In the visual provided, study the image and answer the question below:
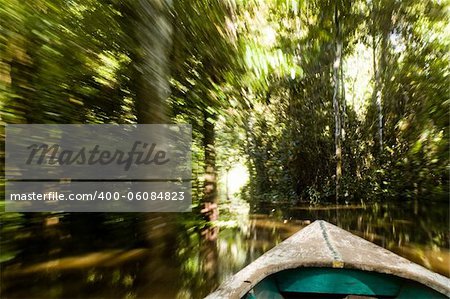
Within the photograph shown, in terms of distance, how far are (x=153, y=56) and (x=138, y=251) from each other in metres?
Answer: 3.67

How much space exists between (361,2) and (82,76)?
484 inches

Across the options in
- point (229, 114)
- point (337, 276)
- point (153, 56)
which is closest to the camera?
point (337, 276)

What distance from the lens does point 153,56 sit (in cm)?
438

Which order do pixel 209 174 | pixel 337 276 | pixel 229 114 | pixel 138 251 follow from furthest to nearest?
pixel 229 114 < pixel 209 174 < pixel 138 251 < pixel 337 276

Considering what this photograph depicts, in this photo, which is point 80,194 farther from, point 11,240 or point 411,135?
point 411,135

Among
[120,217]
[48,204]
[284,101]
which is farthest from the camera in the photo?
[284,101]

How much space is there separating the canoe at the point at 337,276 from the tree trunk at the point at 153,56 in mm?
2589

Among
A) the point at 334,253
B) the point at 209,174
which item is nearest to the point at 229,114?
the point at 209,174

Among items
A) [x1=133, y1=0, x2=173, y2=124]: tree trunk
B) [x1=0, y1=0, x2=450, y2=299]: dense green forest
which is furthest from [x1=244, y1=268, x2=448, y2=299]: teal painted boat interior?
[x1=133, y1=0, x2=173, y2=124]: tree trunk

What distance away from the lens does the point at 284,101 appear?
49.0ft

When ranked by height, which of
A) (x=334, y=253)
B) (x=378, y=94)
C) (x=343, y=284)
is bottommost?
(x=343, y=284)

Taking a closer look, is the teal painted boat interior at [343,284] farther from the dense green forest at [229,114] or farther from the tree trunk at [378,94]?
the tree trunk at [378,94]

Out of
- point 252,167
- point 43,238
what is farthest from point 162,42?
point 252,167

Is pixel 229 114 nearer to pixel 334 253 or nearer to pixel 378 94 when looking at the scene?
pixel 334 253
